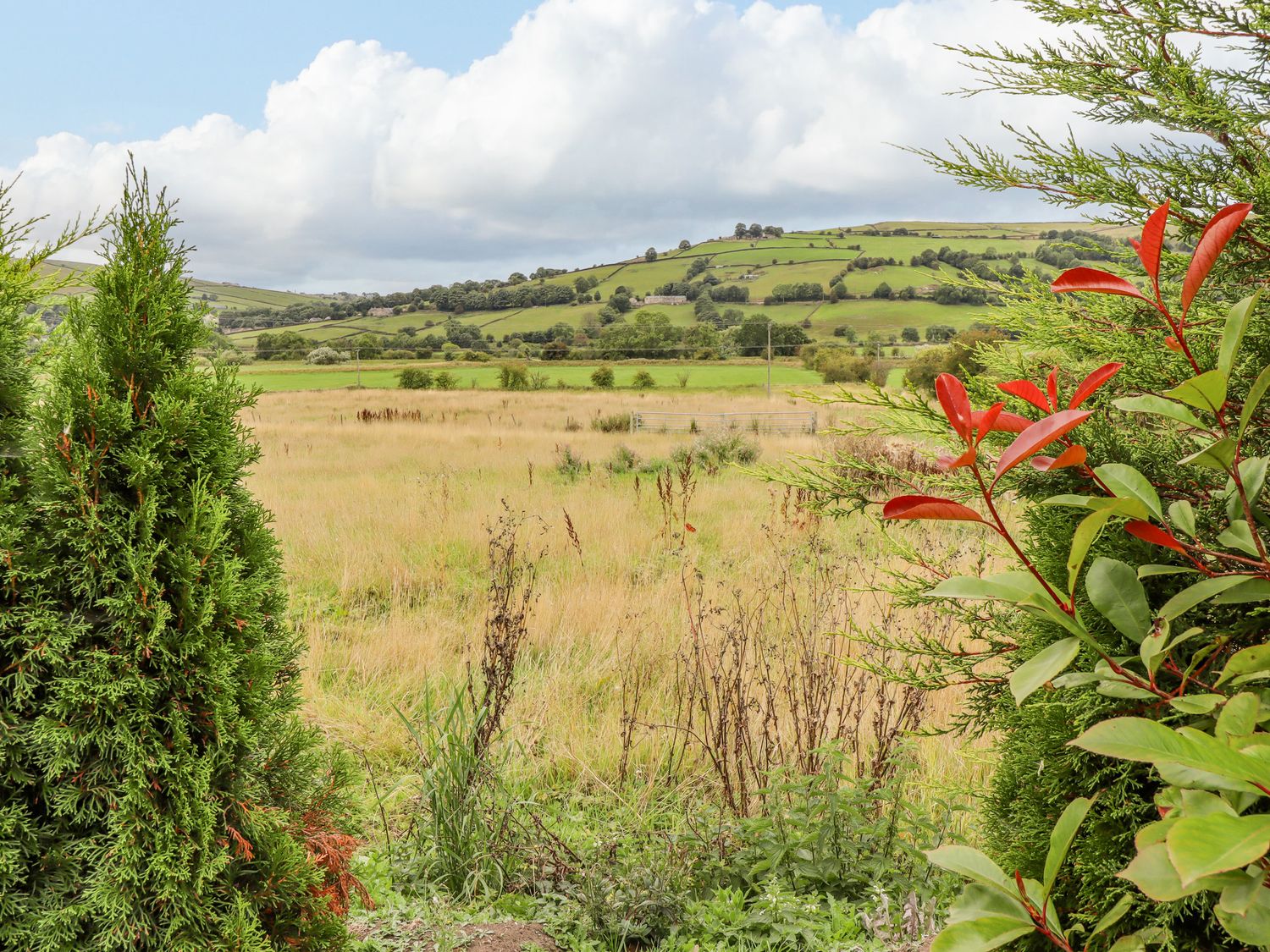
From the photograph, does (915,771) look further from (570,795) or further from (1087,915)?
(1087,915)

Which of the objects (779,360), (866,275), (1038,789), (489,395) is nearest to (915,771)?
(1038,789)

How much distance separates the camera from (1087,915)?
1.34 metres

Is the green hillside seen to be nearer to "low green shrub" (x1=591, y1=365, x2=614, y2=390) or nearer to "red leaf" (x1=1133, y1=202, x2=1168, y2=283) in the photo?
"low green shrub" (x1=591, y1=365, x2=614, y2=390)

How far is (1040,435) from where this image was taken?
31.0 inches

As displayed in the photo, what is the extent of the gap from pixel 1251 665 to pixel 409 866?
2.65 metres

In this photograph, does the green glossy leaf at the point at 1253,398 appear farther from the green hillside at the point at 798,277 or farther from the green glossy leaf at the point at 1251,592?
the green hillside at the point at 798,277

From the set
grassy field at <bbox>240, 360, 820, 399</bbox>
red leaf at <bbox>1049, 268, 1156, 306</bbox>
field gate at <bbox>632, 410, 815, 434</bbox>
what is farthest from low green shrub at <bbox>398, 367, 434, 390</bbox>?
red leaf at <bbox>1049, 268, 1156, 306</bbox>

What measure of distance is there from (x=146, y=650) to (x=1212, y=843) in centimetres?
161

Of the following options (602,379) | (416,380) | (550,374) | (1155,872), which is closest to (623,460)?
(1155,872)

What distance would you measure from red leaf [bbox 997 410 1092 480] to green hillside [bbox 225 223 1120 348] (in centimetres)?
5214

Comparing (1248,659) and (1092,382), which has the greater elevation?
(1092,382)

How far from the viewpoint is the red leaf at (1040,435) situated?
748 mm

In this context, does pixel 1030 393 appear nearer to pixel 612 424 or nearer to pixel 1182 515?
pixel 1182 515

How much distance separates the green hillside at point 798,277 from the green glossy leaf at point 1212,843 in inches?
2062
